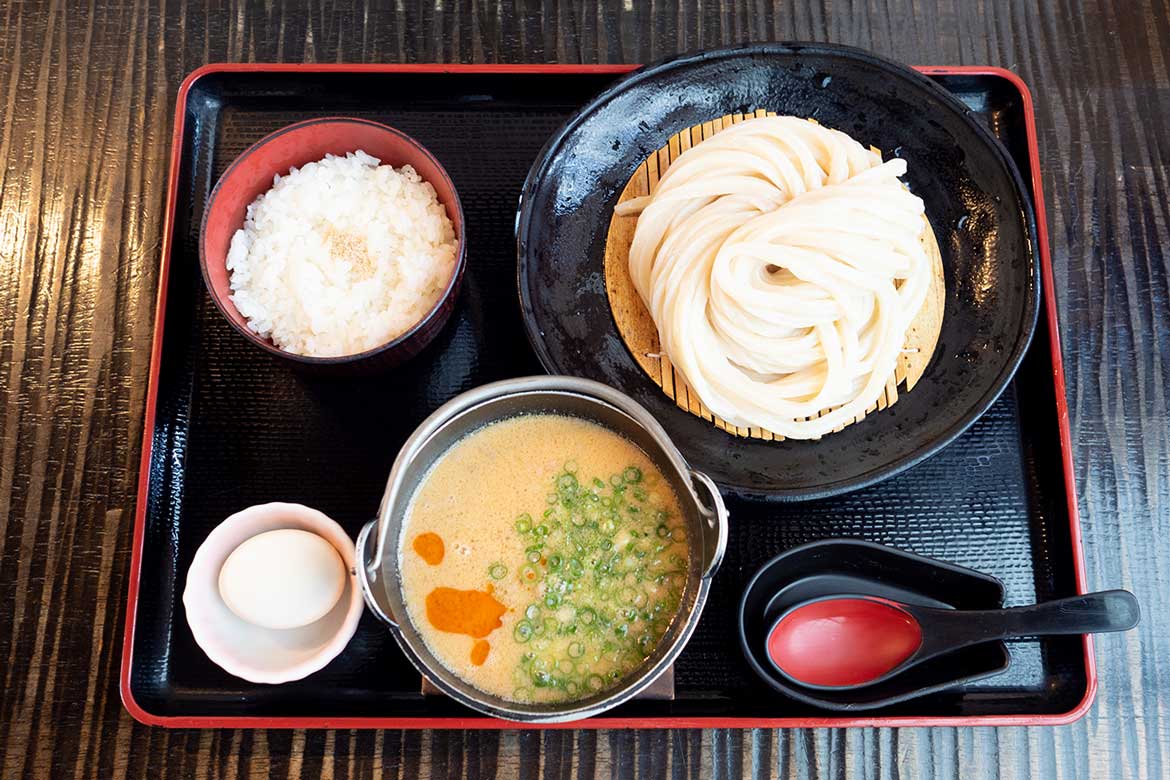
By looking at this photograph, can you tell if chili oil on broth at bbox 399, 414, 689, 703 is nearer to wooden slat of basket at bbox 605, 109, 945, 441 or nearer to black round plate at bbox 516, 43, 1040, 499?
black round plate at bbox 516, 43, 1040, 499

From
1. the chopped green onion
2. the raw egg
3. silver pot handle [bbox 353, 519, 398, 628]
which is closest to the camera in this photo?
silver pot handle [bbox 353, 519, 398, 628]

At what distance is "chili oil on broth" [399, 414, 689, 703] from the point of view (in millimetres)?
1890

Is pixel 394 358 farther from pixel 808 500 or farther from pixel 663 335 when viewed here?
pixel 808 500

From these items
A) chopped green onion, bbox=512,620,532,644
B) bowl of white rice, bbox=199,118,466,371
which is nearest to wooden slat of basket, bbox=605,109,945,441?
bowl of white rice, bbox=199,118,466,371

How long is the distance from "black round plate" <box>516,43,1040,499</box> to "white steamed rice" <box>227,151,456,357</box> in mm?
295

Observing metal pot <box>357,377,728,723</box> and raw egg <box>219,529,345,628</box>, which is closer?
metal pot <box>357,377,728,723</box>

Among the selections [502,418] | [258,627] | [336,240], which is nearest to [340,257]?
[336,240]

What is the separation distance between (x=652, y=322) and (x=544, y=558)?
81cm

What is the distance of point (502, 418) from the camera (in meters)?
2.03

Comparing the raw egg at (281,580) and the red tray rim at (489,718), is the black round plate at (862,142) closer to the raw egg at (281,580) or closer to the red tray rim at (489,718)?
the red tray rim at (489,718)

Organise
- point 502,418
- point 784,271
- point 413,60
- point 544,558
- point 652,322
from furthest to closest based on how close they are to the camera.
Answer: point 413,60, point 652,322, point 784,271, point 502,418, point 544,558

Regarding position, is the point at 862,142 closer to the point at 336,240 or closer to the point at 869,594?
the point at 869,594

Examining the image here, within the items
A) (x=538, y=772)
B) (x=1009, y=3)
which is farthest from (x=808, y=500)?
(x=1009, y=3)

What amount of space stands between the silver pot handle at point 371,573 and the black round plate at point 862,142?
2.15 feet
